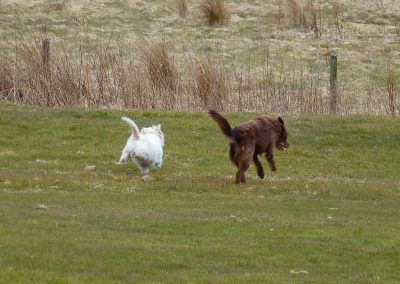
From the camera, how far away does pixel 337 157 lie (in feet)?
77.3

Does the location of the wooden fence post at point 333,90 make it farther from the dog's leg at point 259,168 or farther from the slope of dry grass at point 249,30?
the dog's leg at point 259,168

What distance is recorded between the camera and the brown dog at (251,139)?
59.8 feet

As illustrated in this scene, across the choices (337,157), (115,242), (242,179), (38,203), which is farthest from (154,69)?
(115,242)

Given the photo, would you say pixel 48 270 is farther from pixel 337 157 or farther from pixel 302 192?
pixel 337 157

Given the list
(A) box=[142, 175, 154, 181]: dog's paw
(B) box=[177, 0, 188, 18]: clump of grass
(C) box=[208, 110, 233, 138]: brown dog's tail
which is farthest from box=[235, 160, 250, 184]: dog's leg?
(B) box=[177, 0, 188, 18]: clump of grass

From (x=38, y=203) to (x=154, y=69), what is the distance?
1404cm

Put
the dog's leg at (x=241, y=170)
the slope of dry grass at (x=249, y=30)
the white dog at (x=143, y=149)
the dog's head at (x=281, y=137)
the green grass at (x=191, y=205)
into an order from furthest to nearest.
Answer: the slope of dry grass at (x=249, y=30) < the dog's head at (x=281, y=137) < the white dog at (x=143, y=149) < the dog's leg at (x=241, y=170) < the green grass at (x=191, y=205)

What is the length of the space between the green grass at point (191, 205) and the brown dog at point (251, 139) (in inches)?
17.1

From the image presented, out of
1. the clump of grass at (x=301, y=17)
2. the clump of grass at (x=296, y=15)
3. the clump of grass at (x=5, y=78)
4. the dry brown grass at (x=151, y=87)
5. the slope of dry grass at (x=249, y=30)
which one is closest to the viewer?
the dry brown grass at (x=151, y=87)

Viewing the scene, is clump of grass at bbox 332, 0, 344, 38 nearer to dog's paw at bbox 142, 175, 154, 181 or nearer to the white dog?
the white dog

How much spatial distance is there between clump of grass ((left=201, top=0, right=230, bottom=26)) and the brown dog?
20536 mm

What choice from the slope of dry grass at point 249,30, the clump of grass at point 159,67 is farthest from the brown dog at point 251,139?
the slope of dry grass at point 249,30

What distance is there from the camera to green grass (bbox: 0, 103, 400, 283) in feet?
38.8

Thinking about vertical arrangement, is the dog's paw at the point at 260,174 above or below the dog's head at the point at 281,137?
below
